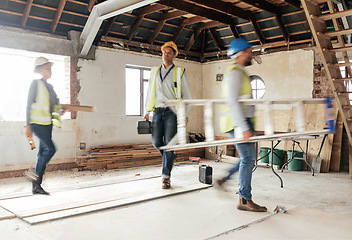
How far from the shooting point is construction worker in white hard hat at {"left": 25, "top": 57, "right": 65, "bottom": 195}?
4336 millimetres

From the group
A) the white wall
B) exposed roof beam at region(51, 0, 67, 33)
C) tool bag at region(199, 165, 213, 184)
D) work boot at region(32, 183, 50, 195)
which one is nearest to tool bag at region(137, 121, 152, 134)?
tool bag at region(199, 165, 213, 184)

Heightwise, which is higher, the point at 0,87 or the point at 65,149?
the point at 0,87

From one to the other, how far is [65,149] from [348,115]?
5853 mm

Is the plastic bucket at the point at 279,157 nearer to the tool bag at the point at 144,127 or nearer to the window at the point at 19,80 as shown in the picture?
the tool bag at the point at 144,127

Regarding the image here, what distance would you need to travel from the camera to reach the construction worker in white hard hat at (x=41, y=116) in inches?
171

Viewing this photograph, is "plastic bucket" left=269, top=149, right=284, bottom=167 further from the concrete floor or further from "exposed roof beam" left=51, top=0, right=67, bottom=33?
"exposed roof beam" left=51, top=0, right=67, bottom=33

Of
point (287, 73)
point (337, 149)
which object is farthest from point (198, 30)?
point (337, 149)

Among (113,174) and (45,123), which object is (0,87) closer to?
(113,174)

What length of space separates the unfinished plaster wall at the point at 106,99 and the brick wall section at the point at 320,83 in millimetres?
4399

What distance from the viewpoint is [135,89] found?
8969 mm

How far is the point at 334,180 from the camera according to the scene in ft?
20.6

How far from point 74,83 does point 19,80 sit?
1738 millimetres

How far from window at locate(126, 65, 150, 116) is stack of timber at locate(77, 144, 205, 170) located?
1044 mm

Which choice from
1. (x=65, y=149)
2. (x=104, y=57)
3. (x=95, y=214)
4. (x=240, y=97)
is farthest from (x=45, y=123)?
(x=104, y=57)
